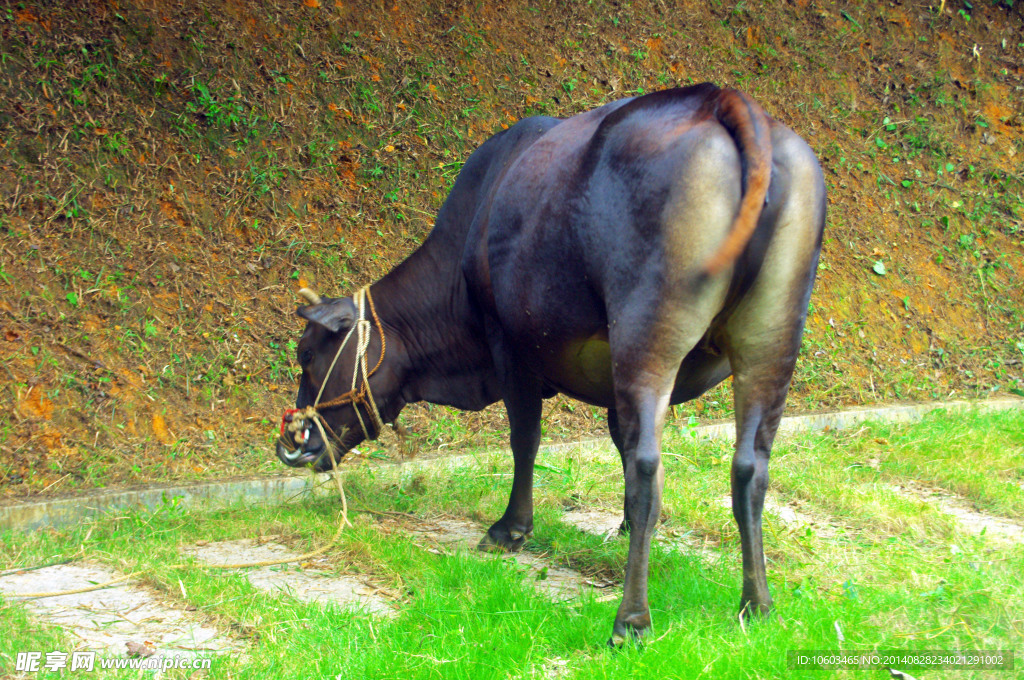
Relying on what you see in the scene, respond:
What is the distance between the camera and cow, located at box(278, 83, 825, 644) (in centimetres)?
281

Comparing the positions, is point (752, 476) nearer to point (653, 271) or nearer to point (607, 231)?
point (653, 271)

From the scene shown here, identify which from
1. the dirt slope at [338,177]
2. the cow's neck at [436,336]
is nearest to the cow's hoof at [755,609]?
the cow's neck at [436,336]

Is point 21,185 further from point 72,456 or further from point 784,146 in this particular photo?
point 784,146

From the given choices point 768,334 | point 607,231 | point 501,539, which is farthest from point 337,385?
point 768,334

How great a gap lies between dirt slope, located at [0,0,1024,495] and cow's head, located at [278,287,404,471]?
0.89m

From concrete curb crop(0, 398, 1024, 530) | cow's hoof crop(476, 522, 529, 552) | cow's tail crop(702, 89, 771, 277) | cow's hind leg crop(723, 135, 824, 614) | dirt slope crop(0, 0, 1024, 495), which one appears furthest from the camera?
dirt slope crop(0, 0, 1024, 495)

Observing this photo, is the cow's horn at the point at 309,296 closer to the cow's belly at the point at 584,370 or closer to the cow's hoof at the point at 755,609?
the cow's belly at the point at 584,370

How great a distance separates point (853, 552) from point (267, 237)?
4.36m

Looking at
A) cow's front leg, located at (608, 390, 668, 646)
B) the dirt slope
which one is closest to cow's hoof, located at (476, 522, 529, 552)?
cow's front leg, located at (608, 390, 668, 646)

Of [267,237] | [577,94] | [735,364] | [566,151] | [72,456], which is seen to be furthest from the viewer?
[577,94]

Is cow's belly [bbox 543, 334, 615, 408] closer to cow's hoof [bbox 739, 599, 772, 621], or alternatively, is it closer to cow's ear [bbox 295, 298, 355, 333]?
cow's hoof [bbox 739, 599, 772, 621]

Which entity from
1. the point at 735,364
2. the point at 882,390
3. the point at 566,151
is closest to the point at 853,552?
the point at 735,364

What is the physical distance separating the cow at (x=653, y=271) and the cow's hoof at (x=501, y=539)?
0.04ft

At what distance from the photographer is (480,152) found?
4523mm
